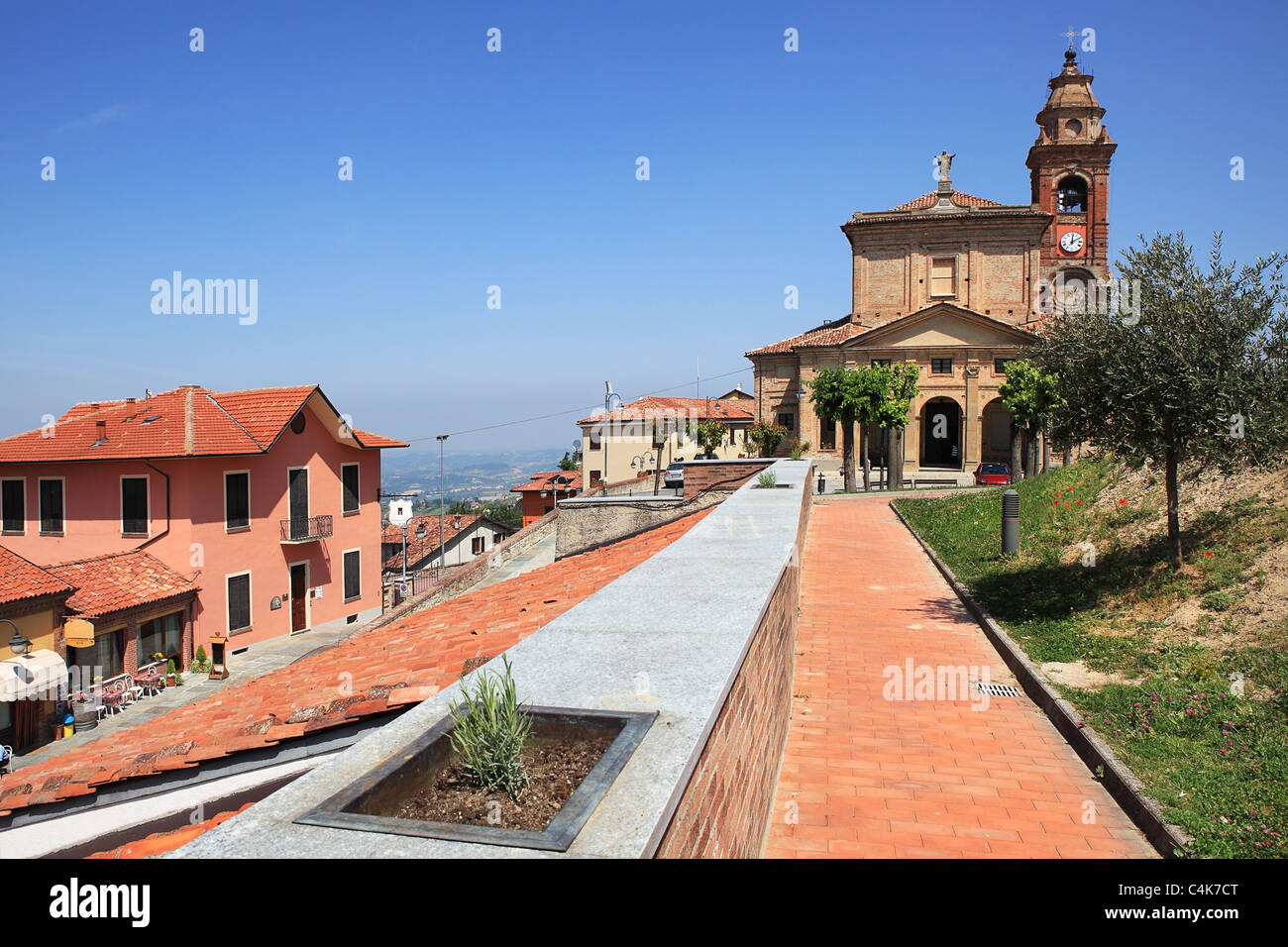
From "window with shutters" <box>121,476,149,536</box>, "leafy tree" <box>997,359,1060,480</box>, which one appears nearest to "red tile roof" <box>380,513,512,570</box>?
"window with shutters" <box>121,476,149,536</box>

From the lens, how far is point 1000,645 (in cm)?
832

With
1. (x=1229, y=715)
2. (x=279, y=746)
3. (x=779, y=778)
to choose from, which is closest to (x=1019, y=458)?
(x=1229, y=715)

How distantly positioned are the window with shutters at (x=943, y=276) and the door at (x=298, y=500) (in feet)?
120

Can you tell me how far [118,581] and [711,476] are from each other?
1660 cm

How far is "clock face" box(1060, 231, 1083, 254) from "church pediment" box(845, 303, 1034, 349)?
36.9 feet

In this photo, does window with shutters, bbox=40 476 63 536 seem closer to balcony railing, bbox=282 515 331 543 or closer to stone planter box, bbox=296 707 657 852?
balcony railing, bbox=282 515 331 543

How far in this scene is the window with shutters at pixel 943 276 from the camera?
154 ft

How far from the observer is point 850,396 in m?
A: 32.0

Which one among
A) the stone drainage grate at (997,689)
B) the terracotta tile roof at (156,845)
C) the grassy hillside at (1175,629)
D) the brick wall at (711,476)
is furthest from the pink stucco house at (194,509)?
the grassy hillside at (1175,629)

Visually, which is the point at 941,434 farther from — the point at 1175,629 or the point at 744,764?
the point at 744,764

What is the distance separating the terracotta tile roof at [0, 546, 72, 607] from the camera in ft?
54.2

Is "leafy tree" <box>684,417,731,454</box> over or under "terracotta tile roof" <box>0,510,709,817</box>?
over
